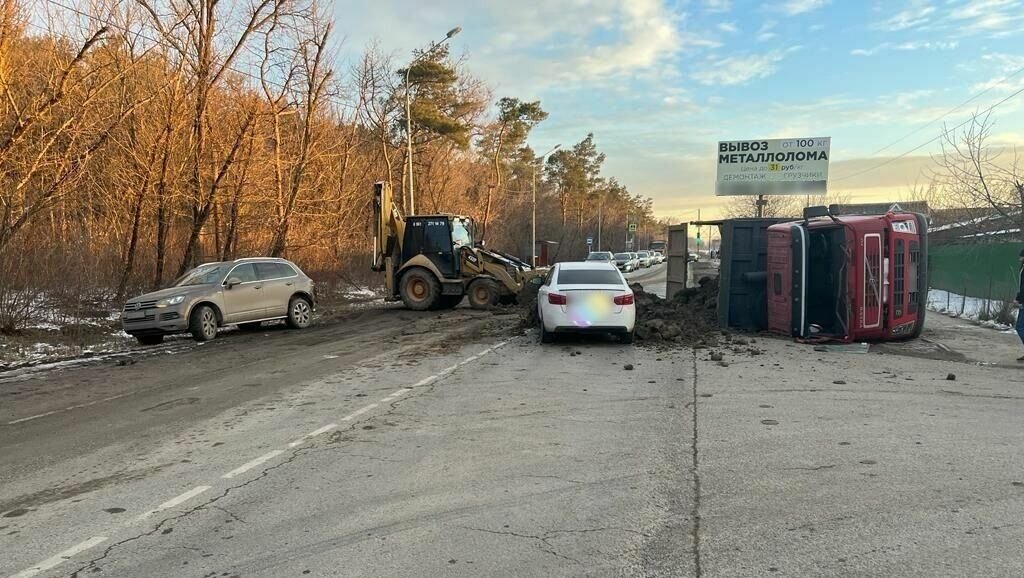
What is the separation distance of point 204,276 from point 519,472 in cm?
1168

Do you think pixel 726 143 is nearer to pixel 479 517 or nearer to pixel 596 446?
pixel 596 446

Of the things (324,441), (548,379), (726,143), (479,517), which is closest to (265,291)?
(548,379)

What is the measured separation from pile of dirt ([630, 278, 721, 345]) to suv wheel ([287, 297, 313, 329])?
26.2ft

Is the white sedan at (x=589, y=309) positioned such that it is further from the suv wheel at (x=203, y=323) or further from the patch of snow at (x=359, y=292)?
the patch of snow at (x=359, y=292)

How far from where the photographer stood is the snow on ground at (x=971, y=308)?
16.1 m

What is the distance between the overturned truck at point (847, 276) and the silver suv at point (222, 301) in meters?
10.5

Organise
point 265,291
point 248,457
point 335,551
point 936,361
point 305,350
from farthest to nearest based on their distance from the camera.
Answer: point 265,291
point 305,350
point 936,361
point 248,457
point 335,551

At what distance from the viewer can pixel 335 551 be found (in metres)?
4.04

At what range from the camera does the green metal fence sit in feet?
64.7

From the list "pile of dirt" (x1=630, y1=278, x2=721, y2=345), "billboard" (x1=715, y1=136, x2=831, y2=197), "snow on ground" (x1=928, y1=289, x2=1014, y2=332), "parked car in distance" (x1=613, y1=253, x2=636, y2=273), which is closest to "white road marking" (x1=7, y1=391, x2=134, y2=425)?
"pile of dirt" (x1=630, y1=278, x2=721, y2=345)

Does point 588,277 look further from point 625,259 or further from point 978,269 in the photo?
point 625,259

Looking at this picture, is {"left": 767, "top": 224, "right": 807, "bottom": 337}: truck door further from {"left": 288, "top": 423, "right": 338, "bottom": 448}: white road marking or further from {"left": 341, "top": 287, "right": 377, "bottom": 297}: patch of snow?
{"left": 341, "top": 287, "right": 377, "bottom": 297}: patch of snow

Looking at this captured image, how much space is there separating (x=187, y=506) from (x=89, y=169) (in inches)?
654

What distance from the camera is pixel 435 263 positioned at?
804 inches
